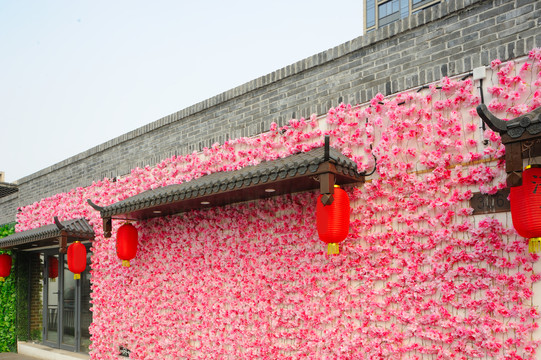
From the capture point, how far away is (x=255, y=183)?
4918mm

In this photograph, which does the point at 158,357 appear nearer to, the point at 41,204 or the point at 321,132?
the point at 321,132

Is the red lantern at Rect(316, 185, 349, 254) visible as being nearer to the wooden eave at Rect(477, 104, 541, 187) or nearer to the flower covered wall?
the flower covered wall

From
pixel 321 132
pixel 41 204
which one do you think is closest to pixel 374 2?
pixel 41 204

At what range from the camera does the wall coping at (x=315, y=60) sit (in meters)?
4.59

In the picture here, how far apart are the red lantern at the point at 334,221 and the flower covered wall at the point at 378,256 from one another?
339 millimetres

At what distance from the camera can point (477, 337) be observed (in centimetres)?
400

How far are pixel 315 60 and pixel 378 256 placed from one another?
2.49 meters

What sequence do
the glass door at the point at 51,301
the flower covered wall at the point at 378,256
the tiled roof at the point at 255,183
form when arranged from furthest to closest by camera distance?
the glass door at the point at 51,301 < the tiled roof at the point at 255,183 < the flower covered wall at the point at 378,256

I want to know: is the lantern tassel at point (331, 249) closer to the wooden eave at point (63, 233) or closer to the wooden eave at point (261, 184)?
the wooden eave at point (261, 184)

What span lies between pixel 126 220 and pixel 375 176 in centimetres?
482

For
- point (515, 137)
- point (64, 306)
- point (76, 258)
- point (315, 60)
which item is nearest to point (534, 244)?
point (515, 137)

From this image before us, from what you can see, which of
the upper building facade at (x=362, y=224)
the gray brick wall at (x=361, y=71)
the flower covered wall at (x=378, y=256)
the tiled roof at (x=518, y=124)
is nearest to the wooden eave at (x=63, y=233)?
the upper building facade at (x=362, y=224)

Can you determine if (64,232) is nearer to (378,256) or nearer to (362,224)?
(362,224)

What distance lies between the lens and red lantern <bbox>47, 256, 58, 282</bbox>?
10953 mm
